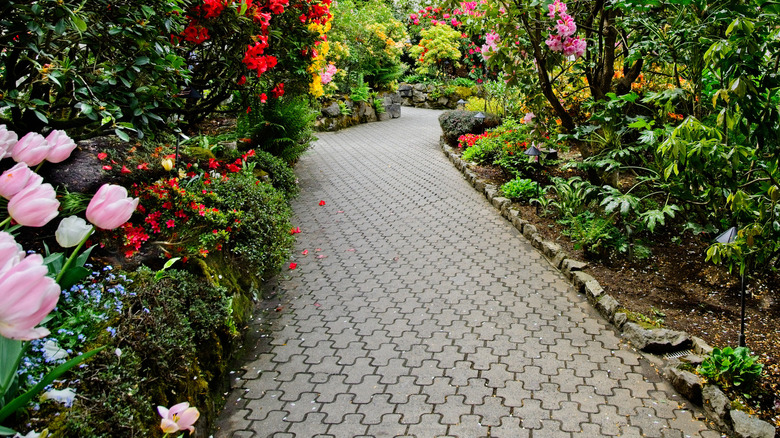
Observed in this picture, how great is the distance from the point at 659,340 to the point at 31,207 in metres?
4.36

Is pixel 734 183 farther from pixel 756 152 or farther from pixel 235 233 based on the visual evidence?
pixel 235 233

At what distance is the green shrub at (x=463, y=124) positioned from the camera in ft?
39.3

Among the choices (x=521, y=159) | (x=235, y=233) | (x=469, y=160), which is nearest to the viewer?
(x=235, y=233)

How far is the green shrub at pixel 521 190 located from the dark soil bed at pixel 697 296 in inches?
69.1

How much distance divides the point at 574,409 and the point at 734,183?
208 centimetres

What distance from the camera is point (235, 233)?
4867mm

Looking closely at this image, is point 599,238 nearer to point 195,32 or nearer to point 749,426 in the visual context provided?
point 749,426

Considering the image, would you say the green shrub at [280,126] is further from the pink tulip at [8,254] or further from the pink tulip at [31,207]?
the pink tulip at [8,254]

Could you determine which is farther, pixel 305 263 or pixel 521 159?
pixel 521 159

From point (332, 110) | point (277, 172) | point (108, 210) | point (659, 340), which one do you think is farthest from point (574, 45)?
point (332, 110)

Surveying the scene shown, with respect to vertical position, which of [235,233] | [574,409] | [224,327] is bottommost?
[574,409]

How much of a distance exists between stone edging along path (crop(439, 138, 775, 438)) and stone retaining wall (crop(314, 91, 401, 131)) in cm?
1068

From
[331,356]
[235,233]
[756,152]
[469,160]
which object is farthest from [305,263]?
[469,160]

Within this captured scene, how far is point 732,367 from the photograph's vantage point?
3.57 metres
